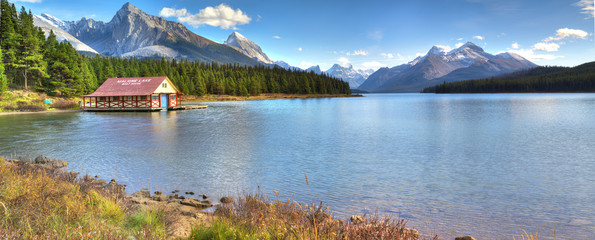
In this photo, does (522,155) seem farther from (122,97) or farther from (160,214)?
(122,97)

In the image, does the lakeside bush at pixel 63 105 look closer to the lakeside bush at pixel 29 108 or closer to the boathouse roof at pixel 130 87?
the lakeside bush at pixel 29 108

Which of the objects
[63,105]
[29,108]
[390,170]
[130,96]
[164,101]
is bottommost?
[390,170]

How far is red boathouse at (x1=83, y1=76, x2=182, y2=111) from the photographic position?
6438 centimetres

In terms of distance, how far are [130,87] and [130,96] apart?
2266 mm

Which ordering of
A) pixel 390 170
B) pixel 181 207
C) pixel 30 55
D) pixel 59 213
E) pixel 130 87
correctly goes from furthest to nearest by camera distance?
pixel 30 55 < pixel 130 87 < pixel 390 170 < pixel 181 207 < pixel 59 213

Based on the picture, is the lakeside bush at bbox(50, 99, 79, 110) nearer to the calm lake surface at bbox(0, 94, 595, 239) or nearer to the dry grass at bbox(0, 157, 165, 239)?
the calm lake surface at bbox(0, 94, 595, 239)

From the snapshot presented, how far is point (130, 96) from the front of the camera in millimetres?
65562

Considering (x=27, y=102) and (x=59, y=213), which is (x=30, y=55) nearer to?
(x=27, y=102)

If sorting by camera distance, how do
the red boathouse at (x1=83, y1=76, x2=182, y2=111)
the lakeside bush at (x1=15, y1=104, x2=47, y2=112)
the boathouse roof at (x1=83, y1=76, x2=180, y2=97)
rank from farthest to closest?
the boathouse roof at (x1=83, y1=76, x2=180, y2=97) → the red boathouse at (x1=83, y1=76, x2=182, y2=111) → the lakeside bush at (x1=15, y1=104, x2=47, y2=112)

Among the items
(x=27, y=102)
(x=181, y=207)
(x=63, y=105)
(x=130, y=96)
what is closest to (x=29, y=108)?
(x=27, y=102)

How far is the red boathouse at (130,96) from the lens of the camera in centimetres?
6438

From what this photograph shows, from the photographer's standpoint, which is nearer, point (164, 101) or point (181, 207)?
point (181, 207)

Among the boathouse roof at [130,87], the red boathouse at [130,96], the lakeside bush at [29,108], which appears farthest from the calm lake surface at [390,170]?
the lakeside bush at [29,108]

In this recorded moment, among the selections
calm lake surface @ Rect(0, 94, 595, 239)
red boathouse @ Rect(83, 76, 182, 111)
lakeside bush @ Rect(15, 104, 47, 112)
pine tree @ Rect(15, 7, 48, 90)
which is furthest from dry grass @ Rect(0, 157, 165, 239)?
pine tree @ Rect(15, 7, 48, 90)
